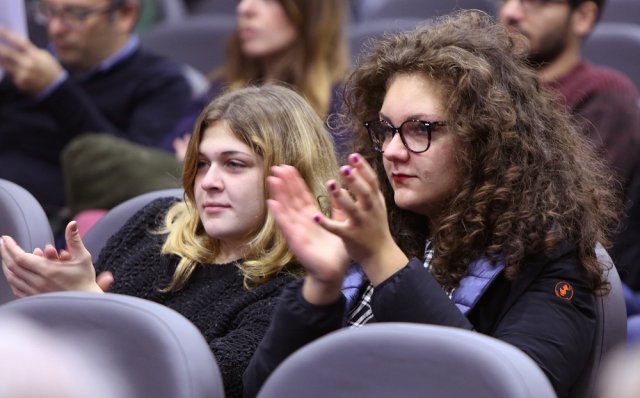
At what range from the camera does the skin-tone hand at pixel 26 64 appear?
10.4 ft

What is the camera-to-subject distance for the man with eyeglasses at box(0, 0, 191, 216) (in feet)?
10.6

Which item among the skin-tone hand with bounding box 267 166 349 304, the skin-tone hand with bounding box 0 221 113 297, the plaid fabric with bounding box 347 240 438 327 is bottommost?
the plaid fabric with bounding box 347 240 438 327

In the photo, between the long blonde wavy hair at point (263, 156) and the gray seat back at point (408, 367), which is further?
the long blonde wavy hair at point (263, 156)

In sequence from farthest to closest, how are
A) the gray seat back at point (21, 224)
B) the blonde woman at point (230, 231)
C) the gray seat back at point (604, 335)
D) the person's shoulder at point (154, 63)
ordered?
the person's shoulder at point (154, 63) → the gray seat back at point (21, 224) → the blonde woman at point (230, 231) → the gray seat back at point (604, 335)

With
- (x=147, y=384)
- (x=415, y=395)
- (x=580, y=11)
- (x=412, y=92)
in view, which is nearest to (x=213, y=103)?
(x=412, y=92)

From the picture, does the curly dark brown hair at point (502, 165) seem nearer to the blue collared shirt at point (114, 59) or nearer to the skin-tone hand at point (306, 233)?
the skin-tone hand at point (306, 233)

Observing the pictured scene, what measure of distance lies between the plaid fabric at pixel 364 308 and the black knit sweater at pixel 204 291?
0.14m

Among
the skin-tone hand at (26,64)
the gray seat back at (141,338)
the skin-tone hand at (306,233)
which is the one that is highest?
the skin-tone hand at (306,233)

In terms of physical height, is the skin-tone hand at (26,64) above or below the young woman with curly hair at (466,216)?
below

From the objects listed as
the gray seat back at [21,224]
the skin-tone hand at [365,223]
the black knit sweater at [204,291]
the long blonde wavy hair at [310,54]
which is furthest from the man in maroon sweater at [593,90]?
the gray seat back at [21,224]

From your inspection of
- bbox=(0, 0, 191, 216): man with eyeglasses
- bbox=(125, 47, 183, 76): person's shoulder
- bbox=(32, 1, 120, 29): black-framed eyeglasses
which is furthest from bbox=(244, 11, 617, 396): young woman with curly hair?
bbox=(32, 1, 120, 29): black-framed eyeglasses

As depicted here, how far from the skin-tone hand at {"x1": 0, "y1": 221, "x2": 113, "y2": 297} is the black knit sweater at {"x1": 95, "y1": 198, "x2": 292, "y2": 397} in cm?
21

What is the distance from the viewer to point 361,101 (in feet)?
6.57

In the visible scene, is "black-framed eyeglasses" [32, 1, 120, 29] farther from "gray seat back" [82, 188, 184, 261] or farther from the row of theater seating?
the row of theater seating
